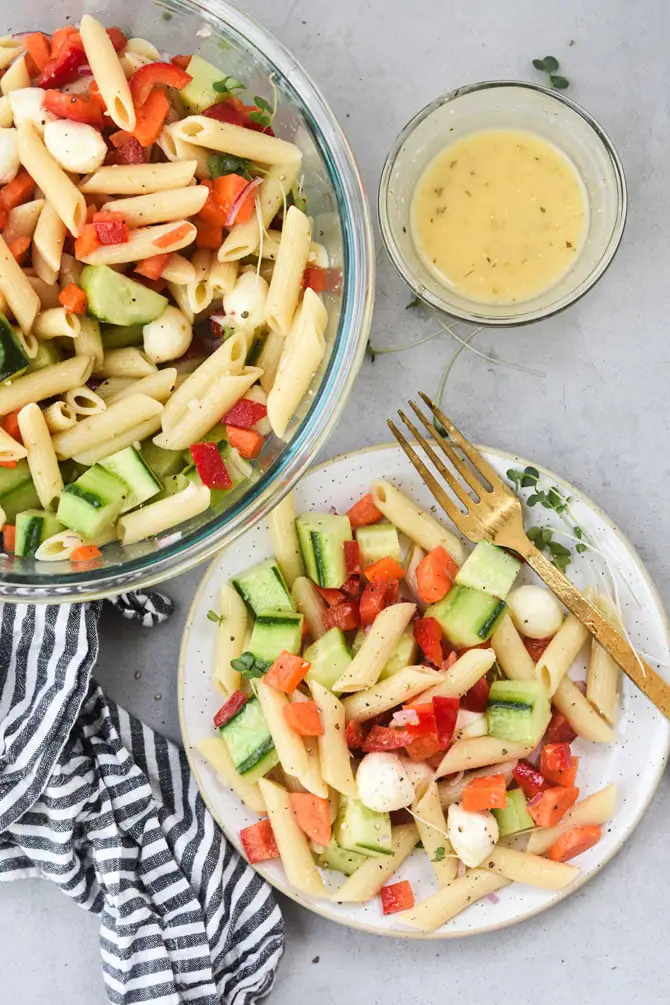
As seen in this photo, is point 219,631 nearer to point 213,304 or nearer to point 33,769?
point 33,769

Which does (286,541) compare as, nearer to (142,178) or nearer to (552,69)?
(142,178)

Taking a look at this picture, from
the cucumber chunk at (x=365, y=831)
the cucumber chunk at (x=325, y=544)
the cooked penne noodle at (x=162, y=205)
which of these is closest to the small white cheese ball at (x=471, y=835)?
the cucumber chunk at (x=365, y=831)

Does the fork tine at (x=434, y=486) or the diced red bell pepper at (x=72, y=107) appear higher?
the diced red bell pepper at (x=72, y=107)

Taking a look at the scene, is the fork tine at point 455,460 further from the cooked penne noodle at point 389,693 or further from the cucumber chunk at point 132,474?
the cucumber chunk at point 132,474

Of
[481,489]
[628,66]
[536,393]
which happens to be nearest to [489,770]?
[481,489]

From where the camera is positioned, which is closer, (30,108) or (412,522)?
(30,108)

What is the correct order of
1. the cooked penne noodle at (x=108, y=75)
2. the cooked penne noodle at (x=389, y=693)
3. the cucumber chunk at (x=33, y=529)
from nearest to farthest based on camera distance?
the cooked penne noodle at (x=108, y=75) < the cucumber chunk at (x=33, y=529) < the cooked penne noodle at (x=389, y=693)

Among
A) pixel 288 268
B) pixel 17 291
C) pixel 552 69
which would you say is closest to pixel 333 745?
pixel 288 268
